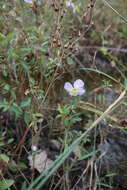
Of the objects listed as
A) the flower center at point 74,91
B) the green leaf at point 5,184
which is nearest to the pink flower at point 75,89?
the flower center at point 74,91

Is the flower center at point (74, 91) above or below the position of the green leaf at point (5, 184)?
above

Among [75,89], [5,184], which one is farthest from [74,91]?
[5,184]

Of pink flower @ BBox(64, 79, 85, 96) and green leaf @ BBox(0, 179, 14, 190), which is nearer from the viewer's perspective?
green leaf @ BBox(0, 179, 14, 190)

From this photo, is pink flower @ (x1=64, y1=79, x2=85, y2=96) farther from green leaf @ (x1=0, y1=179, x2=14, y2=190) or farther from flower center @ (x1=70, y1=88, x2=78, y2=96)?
green leaf @ (x1=0, y1=179, x2=14, y2=190)

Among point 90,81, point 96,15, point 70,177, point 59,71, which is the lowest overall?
point 70,177

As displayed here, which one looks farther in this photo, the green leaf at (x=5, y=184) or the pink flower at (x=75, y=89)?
the pink flower at (x=75, y=89)

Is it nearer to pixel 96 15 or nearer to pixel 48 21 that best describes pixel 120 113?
pixel 48 21

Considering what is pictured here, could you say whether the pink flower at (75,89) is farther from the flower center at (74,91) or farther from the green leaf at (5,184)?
the green leaf at (5,184)

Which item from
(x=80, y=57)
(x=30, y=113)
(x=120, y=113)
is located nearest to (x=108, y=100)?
(x=120, y=113)

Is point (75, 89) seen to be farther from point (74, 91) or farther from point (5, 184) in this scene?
point (5, 184)

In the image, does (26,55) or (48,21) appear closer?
(26,55)

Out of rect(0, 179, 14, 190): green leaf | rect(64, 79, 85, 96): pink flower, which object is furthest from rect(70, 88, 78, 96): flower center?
rect(0, 179, 14, 190): green leaf
